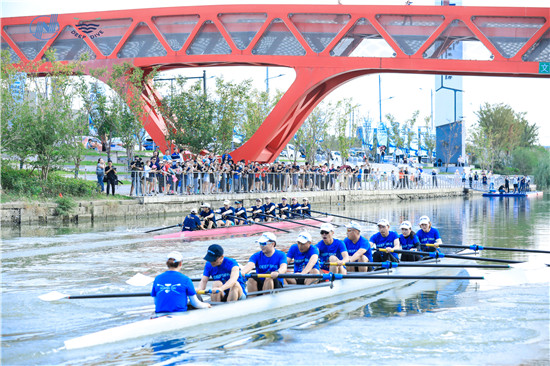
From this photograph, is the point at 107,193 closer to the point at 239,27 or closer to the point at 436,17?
the point at 239,27

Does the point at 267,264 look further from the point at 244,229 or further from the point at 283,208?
the point at 283,208

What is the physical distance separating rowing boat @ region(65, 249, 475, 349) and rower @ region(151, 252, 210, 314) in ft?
0.62

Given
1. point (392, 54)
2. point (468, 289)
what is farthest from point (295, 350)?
point (392, 54)

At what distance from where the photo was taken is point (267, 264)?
1192 cm

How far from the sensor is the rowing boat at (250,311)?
942cm

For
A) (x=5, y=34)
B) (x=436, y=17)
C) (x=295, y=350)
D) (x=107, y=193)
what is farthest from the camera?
(x=5, y=34)

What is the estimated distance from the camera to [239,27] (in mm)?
43312

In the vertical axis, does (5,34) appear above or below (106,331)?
above

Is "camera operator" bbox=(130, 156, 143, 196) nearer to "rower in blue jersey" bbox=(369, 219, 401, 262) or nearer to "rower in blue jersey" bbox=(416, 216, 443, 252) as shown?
"rower in blue jersey" bbox=(416, 216, 443, 252)

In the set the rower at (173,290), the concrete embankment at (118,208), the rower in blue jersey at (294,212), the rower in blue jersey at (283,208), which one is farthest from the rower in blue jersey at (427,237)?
the concrete embankment at (118,208)

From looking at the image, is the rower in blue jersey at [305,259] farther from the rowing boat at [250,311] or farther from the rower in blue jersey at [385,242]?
the rower in blue jersey at [385,242]

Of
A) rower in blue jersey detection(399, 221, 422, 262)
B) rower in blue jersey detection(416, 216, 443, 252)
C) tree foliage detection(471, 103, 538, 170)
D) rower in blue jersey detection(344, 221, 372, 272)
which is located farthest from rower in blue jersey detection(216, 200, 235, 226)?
tree foliage detection(471, 103, 538, 170)

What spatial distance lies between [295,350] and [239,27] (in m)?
36.5

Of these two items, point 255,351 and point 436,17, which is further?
point 436,17
